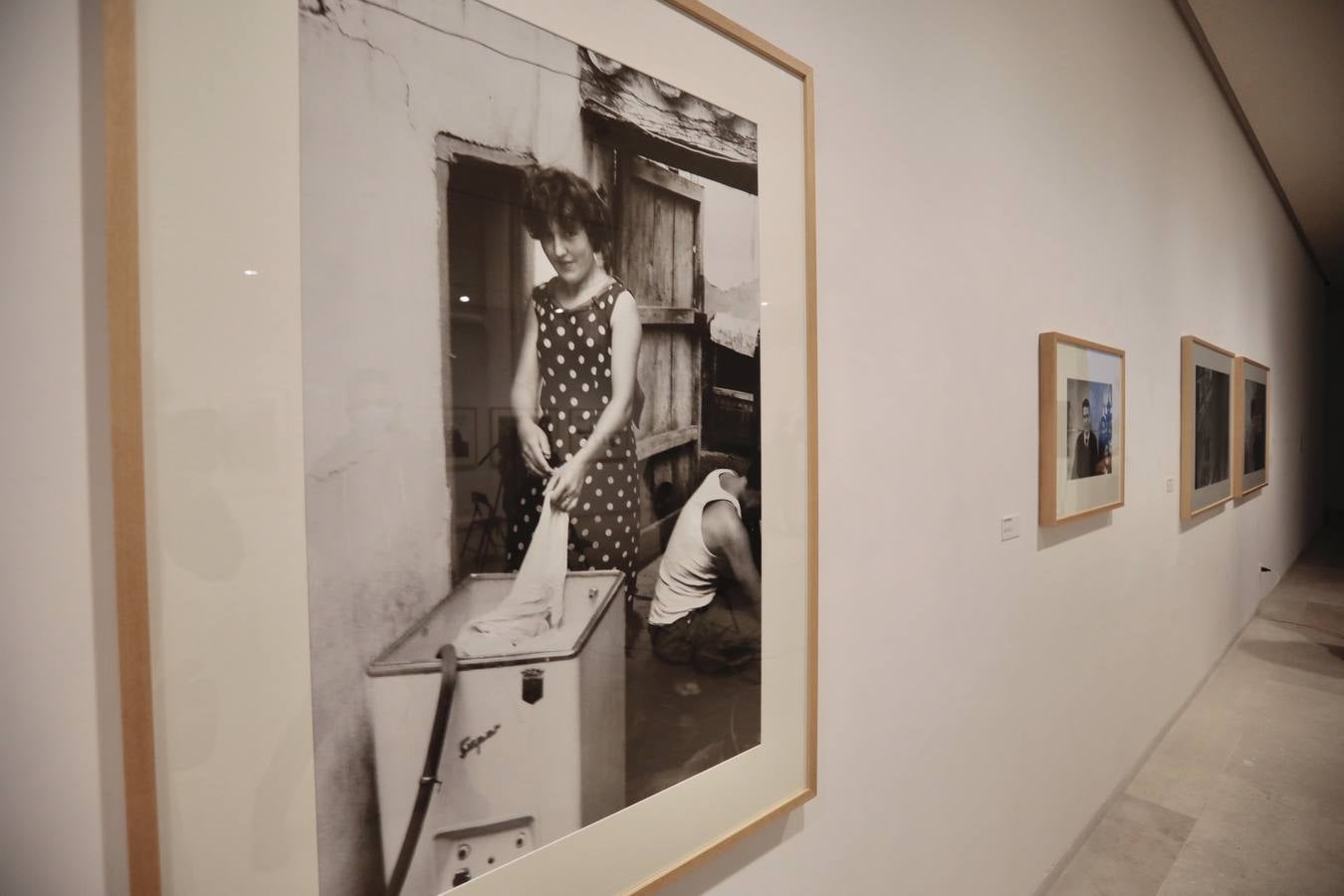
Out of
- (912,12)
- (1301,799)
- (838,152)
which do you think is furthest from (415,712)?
(1301,799)

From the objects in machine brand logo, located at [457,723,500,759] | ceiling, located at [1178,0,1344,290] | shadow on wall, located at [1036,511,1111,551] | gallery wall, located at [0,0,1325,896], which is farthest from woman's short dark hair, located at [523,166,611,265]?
ceiling, located at [1178,0,1344,290]

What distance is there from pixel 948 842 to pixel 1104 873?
46.7 inches

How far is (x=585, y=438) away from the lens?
0.88m

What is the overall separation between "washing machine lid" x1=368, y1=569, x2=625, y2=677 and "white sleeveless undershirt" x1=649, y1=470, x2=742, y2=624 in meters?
0.09

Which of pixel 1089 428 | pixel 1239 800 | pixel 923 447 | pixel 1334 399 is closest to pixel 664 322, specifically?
pixel 923 447

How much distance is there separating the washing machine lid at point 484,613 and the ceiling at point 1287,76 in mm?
4752

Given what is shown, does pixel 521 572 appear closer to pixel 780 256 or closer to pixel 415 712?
pixel 415 712

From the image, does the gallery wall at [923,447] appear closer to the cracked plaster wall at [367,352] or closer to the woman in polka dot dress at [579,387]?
the cracked plaster wall at [367,352]

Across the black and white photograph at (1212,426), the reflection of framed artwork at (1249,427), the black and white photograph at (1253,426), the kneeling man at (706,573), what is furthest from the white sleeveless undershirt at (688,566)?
the black and white photograph at (1253,426)

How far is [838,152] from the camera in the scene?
1341 millimetres

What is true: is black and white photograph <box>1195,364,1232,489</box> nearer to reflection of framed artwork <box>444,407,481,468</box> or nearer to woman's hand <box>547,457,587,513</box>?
woman's hand <box>547,457,587,513</box>

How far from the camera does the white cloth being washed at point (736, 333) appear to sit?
105 centimetres

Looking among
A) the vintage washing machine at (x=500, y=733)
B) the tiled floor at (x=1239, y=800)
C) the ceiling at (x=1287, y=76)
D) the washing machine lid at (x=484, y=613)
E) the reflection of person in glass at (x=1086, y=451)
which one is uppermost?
the ceiling at (x=1287, y=76)

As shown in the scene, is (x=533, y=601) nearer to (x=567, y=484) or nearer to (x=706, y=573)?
(x=567, y=484)
